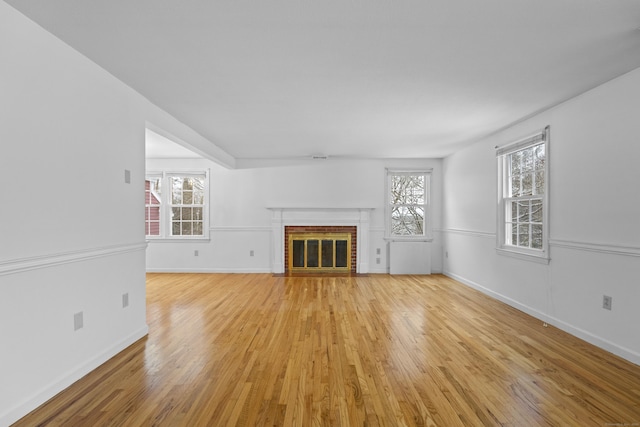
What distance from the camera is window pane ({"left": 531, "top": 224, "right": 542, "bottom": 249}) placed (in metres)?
4.12

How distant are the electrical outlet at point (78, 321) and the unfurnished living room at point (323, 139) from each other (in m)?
0.01

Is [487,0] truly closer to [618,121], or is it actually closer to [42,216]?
[618,121]

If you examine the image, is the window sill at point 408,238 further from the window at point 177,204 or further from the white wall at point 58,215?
the white wall at point 58,215

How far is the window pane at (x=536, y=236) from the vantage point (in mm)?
4125

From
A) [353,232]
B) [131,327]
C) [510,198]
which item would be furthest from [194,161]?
[510,198]

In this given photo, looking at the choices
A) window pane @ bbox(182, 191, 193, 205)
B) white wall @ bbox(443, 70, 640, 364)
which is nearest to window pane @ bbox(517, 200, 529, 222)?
white wall @ bbox(443, 70, 640, 364)

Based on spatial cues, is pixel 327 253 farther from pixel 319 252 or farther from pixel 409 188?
pixel 409 188

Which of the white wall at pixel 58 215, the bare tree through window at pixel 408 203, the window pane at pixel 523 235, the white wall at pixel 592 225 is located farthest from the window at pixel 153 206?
the window pane at pixel 523 235

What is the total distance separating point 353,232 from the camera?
278 inches

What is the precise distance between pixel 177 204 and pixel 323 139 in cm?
370

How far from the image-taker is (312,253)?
699cm

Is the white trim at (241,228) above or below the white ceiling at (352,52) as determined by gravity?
below

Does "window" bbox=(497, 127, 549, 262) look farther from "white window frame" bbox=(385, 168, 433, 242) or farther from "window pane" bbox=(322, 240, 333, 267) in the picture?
"window pane" bbox=(322, 240, 333, 267)

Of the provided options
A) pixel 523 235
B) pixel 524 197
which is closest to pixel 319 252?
pixel 523 235
